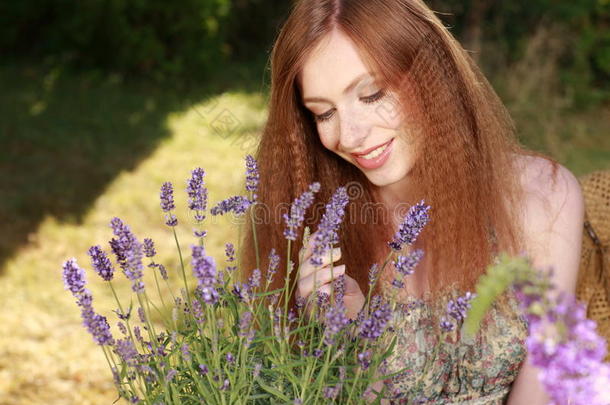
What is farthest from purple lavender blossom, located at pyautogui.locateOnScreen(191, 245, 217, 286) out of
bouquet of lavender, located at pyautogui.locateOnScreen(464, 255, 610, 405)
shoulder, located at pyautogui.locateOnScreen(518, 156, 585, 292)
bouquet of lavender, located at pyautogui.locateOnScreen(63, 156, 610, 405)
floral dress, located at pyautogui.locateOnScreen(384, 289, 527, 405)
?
shoulder, located at pyautogui.locateOnScreen(518, 156, 585, 292)

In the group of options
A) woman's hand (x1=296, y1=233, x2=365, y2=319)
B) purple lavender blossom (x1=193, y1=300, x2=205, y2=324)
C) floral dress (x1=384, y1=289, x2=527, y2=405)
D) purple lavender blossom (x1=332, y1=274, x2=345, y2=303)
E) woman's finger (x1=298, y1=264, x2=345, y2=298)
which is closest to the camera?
purple lavender blossom (x1=193, y1=300, x2=205, y2=324)

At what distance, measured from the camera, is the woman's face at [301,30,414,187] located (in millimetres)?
1706

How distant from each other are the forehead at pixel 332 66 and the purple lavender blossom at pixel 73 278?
892 mm

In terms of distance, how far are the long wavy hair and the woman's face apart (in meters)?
0.03

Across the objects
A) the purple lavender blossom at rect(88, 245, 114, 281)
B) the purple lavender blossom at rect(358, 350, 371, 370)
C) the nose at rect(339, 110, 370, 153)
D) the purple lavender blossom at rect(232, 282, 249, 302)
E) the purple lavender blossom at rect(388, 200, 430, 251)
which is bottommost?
the purple lavender blossom at rect(358, 350, 371, 370)

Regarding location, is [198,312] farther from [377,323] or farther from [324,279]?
[324,279]

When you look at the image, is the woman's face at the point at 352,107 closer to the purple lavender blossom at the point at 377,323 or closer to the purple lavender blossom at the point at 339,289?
the purple lavender blossom at the point at 339,289

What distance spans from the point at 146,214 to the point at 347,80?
3750 millimetres

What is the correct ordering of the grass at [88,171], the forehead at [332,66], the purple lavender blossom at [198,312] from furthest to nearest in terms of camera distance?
the grass at [88,171]
the forehead at [332,66]
the purple lavender blossom at [198,312]

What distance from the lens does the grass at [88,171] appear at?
11.8 ft

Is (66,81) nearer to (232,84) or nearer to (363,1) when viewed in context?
(232,84)

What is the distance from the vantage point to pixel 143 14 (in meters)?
7.78

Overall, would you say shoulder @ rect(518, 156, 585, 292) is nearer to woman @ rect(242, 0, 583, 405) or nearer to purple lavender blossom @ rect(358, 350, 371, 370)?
woman @ rect(242, 0, 583, 405)

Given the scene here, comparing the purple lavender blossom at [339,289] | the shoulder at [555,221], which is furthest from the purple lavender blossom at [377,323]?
the shoulder at [555,221]
